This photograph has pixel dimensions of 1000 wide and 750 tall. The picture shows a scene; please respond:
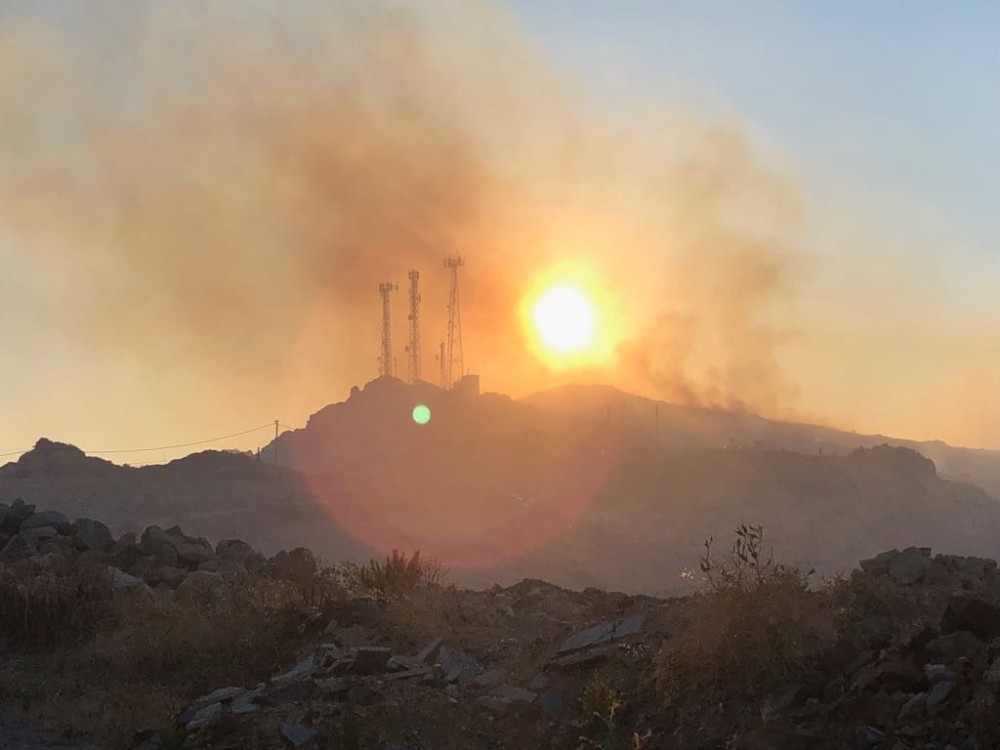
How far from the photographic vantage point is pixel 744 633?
7.79 m

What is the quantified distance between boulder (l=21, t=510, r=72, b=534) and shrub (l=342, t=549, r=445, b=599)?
8483 mm

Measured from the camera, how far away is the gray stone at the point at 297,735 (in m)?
8.16

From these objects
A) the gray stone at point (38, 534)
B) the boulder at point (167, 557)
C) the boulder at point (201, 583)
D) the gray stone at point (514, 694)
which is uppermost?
the gray stone at point (38, 534)

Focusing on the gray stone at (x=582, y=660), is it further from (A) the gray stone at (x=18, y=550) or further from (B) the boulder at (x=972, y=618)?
(A) the gray stone at (x=18, y=550)

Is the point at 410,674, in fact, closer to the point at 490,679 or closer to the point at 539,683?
the point at 490,679

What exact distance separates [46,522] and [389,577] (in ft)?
33.3

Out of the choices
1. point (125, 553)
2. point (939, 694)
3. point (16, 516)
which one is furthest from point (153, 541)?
point (939, 694)

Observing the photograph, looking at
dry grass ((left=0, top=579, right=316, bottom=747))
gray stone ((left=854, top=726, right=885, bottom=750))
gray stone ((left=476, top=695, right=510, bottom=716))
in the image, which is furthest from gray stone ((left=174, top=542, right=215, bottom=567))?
gray stone ((left=854, top=726, right=885, bottom=750))

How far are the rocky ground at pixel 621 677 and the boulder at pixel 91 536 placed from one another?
21.8 feet

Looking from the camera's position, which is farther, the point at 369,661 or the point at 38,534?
the point at 38,534

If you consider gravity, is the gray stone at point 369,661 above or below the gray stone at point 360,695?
above

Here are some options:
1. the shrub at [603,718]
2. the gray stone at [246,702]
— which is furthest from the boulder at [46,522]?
the shrub at [603,718]

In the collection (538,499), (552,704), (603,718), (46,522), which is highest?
(538,499)

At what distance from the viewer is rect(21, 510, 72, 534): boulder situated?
19734 millimetres
